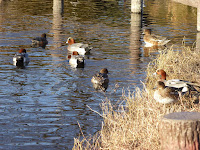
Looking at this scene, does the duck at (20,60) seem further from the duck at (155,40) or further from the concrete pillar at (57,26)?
the duck at (155,40)

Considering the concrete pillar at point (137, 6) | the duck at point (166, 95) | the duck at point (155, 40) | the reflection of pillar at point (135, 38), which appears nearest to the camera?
the duck at point (166, 95)

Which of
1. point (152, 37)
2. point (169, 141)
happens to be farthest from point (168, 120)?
point (152, 37)

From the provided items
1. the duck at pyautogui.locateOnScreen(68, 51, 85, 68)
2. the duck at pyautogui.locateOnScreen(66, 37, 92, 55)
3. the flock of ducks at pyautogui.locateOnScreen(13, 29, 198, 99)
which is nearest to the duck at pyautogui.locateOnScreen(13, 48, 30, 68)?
the flock of ducks at pyautogui.locateOnScreen(13, 29, 198, 99)

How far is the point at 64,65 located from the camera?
17.1 meters

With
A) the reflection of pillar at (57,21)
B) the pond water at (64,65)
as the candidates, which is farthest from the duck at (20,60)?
the reflection of pillar at (57,21)

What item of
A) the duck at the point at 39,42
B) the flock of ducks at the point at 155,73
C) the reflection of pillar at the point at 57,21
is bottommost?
the flock of ducks at the point at 155,73

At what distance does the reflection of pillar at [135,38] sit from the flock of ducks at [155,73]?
0.75 m

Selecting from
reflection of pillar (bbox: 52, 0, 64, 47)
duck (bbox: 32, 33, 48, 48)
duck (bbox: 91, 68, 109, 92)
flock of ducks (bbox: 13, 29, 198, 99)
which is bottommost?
duck (bbox: 91, 68, 109, 92)

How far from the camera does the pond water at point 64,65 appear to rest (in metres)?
10.1

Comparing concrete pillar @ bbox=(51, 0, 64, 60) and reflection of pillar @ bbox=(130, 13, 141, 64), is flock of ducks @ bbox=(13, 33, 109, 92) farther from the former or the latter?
reflection of pillar @ bbox=(130, 13, 141, 64)

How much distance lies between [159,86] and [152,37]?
10926 millimetres

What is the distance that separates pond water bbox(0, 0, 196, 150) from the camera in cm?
1015

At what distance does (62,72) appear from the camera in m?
15.8

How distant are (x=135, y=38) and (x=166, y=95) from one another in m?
13.7
